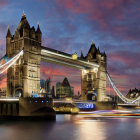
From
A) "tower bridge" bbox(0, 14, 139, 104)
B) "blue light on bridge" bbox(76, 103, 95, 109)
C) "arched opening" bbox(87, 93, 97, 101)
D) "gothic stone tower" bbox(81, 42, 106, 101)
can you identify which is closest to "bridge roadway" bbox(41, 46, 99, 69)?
"tower bridge" bbox(0, 14, 139, 104)

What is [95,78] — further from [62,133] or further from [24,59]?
[62,133]

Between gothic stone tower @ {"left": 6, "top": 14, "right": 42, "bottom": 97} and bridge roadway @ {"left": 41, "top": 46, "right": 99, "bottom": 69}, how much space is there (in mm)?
2725

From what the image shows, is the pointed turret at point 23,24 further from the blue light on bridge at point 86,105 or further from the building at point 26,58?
the blue light on bridge at point 86,105

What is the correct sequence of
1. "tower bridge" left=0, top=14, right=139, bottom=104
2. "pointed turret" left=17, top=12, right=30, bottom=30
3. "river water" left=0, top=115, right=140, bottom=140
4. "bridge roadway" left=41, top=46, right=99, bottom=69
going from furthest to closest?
"bridge roadway" left=41, top=46, right=99, bottom=69 < "pointed turret" left=17, top=12, right=30, bottom=30 < "tower bridge" left=0, top=14, right=139, bottom=104 < "river water" left=0, top=115, right=140, bottom=140

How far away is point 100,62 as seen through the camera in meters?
63.2

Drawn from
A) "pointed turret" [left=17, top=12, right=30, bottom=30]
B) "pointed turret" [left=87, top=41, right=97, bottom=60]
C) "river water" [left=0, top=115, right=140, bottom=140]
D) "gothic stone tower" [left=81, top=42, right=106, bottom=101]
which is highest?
"pointed turret" [left=17, top=12, right=30, bottom=30]

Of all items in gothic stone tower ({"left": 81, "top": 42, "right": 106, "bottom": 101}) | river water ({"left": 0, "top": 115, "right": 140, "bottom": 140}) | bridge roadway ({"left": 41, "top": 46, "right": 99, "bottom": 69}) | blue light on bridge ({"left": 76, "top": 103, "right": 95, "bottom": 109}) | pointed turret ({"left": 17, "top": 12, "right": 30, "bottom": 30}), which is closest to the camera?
river water ({"left": 0, "top": 115, "right": 140, "bottom": 140})

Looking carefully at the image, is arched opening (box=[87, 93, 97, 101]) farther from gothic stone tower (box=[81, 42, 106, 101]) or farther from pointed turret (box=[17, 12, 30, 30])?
pointed turret (box=[17, 12, 30, 30])

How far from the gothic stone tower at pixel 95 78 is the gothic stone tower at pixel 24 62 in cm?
2151

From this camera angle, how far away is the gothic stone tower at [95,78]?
61.8 m

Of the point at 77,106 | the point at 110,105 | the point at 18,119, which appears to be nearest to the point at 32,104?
the point at 18,119

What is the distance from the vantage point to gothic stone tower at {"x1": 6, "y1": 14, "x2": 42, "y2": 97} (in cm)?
4119

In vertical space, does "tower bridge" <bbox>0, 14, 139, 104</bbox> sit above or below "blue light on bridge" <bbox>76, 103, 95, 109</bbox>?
above

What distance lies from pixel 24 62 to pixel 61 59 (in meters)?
11.7
